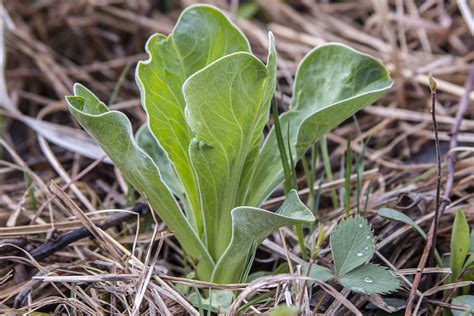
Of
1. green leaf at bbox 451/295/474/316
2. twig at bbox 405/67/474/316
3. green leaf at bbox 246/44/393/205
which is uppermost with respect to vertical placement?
green leaf at bbox 246/44/393/205

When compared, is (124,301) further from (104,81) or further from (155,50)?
(104,81)

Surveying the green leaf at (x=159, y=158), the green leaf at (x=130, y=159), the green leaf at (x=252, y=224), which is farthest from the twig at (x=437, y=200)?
the green leaf at (x=159, y=158)

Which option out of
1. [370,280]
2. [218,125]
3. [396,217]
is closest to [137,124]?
[218,125]

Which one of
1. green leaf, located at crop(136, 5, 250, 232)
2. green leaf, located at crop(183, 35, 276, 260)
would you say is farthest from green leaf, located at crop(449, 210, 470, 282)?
green leaf, located at crop(136, 5, 250, 232)

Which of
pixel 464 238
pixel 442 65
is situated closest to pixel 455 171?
pixel 464 238

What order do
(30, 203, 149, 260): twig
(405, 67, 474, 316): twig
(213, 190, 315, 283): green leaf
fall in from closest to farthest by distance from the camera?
(213, 190, 315, 283): green leaf → (405, 67, 474, 316): twig → (30, 203, 149, 260): twig

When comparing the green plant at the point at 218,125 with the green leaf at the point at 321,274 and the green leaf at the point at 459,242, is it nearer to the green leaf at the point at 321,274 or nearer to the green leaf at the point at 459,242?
the green leaf at the point at 321,274

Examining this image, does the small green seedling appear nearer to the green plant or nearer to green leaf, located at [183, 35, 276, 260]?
the green plant

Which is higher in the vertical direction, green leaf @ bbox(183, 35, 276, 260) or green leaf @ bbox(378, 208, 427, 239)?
green leaf @ bbox(183, 35, 276, 260)
